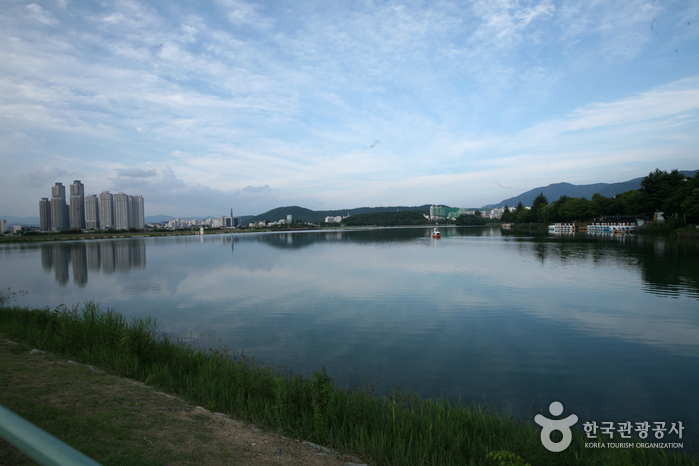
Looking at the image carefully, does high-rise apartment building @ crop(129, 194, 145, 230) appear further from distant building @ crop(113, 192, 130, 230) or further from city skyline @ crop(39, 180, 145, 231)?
distant building @ crop(113, 192, 130, 230)

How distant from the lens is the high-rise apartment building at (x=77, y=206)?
5576 inches

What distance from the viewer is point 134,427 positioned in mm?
4027

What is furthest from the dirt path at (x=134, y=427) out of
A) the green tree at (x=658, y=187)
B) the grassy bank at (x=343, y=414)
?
the green tree at (x=658, y=187)

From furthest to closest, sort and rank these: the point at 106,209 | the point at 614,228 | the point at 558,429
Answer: the point at 106,209, the point at 614,228, the point at 558,429

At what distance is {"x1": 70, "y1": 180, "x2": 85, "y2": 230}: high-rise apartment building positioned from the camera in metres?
142

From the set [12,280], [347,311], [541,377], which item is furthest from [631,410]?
[12,280]

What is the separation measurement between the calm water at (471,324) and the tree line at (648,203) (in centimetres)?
2761

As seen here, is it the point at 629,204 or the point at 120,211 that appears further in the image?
the point at 120,211

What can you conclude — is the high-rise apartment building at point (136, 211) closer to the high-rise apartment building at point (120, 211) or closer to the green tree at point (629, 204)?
the high-rise apartment building at point (120, 211)

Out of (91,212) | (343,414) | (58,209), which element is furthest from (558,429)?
(91,212)

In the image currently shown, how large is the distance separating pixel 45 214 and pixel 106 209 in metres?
19.5

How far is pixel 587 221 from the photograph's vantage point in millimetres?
76562

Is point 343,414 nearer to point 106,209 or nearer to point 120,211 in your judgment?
point 106,209

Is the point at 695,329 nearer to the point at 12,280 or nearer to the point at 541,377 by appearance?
the point at 541,377
